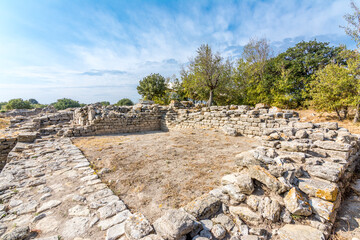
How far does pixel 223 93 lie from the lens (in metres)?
18.7

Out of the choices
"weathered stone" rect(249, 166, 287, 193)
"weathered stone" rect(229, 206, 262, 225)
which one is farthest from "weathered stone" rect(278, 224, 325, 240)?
"weathered stone" rect(249, 166, 287, 193)

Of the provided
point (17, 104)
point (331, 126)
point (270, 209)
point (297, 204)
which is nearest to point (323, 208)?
point (297, 204)

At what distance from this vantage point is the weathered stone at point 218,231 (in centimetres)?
195

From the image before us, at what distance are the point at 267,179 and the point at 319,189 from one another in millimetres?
750

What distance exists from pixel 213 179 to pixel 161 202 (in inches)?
53.2

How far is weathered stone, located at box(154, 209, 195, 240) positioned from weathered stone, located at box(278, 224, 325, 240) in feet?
3.99

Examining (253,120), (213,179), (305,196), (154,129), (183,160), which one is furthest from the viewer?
(154,129)

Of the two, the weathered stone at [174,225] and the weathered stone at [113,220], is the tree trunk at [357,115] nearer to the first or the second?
the weathered stone at [174,225]

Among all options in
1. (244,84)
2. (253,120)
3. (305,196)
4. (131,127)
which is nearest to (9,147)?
→ (131,127)

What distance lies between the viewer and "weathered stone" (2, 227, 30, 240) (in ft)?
6.30

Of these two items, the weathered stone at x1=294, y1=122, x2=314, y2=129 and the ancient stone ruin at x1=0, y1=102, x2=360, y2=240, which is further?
the weathered stone at x1=294, y1=122, x2=314, y2=129

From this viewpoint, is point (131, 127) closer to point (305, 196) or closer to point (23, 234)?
point (23, 234)

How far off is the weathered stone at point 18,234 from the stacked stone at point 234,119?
283 inches

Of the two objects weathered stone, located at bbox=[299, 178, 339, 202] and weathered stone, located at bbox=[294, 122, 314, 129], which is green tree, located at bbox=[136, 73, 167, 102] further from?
weathered stone, located at bbox=[299, 178, 339, 202]
